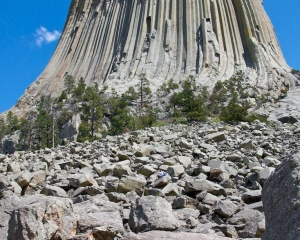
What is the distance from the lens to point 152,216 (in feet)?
10.7

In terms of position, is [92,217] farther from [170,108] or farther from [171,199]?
[170,108]

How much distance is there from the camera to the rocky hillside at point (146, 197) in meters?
2.93

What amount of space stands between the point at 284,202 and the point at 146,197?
5.67 ft

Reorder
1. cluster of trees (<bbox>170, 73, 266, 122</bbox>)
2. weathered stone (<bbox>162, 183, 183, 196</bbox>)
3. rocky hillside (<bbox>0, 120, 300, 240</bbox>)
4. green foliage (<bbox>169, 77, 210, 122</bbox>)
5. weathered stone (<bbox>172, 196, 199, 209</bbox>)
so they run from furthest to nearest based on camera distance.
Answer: cluster of trees (<bbox>170, 73, 266, 122</bbox>) < green foliage (<bbox>169, 77, 210, 122</bbox>) < weathered stone (<bbox>162, 183, 183, 196</bbox>) < weathered stone (<bbox>172, 196, 199, 209</bbox>) < rocky hillside (<bbox>0, 120, 300, 240</bbox>)

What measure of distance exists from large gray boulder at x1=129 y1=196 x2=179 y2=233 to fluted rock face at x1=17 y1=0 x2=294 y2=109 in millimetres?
36963

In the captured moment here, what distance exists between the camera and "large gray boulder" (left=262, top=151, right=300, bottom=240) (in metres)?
1.92

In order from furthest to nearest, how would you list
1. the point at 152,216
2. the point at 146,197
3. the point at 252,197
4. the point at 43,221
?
the point at 252,197
the point at 146,197
the point at 152,216
the point at 43,221

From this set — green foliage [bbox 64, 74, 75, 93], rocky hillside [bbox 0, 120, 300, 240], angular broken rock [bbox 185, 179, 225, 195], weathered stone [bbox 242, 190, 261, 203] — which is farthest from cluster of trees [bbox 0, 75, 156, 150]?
weathered stone [bbox 242, 190, 261, 203]

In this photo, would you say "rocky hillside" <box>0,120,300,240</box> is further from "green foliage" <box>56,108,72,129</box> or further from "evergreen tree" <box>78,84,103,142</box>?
"green foliage" <box>56,108,72,129</box>

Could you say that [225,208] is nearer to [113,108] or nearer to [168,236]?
[168,236]

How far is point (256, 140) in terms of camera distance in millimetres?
9391

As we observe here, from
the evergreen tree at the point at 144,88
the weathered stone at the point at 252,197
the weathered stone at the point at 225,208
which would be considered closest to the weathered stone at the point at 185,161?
the weathered stone at the point at 252,197

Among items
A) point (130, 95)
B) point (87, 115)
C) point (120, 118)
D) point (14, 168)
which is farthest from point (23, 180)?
point (130, 95)

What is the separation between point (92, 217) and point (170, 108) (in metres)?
31.4
